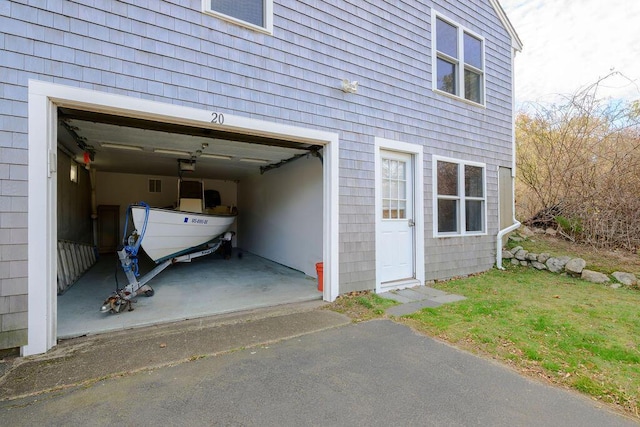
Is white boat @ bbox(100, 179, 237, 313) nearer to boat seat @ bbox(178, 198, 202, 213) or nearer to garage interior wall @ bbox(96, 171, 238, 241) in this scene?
boat seat @ bbox(178, 198, 202, 213)

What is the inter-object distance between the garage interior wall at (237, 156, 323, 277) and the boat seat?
5.38ft

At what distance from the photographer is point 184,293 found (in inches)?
188

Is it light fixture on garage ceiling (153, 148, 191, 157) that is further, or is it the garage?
light fixture on garage ceiling (153, 148, 191, 157)

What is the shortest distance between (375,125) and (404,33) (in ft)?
6.00

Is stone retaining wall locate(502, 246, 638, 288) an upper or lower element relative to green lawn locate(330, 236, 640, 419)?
upper

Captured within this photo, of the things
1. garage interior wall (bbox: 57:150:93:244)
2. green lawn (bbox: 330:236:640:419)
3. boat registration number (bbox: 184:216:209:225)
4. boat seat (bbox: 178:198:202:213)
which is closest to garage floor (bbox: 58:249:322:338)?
garage interior wall (bbox: 57:150:93:244)

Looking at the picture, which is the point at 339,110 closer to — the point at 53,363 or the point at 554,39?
the point at 53,363

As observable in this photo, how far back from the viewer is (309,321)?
3660 mm

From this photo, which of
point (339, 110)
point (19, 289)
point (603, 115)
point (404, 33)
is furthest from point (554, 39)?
point (19, 289)

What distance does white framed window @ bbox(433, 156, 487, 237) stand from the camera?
5.76m

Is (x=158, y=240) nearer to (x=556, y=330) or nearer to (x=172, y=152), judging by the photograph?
(x=172, y=152)

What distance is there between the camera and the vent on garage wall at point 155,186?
31.5ft

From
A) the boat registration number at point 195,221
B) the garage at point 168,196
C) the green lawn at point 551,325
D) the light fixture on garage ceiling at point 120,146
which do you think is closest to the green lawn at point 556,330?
the green lawn at point 551,325

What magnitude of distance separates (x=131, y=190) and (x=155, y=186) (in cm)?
66
